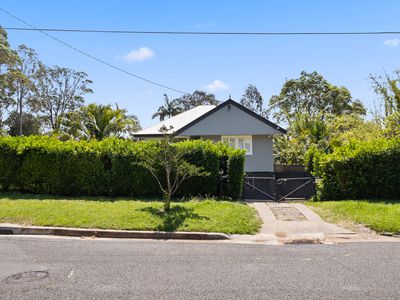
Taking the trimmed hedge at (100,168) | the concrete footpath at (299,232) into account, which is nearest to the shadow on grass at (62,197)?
the trimmed hedge at (100,168)

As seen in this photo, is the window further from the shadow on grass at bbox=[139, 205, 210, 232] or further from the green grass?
the shadow on grass at bbox=[139, 205, 210, 232]

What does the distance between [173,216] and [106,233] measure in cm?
182

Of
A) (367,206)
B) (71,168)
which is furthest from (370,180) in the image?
(71,168)

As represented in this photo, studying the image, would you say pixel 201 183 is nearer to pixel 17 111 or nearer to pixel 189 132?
pixel 189 132

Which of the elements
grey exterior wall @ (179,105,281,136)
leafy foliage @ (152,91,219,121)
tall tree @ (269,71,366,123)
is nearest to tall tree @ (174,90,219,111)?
leafy foliage @ (152,91,219,121)

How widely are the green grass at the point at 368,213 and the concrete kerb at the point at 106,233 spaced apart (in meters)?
3.72

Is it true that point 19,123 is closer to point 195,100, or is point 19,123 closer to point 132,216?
point 195,100

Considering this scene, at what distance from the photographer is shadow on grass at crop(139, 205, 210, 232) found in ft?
29.3

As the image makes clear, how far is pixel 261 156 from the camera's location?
873 inches

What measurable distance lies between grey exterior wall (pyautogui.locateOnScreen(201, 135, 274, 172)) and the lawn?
1093 centimetres

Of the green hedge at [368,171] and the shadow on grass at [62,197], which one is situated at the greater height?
the green hedge at [368,171]

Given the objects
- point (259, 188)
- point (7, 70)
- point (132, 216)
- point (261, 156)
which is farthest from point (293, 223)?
point (7, 70)

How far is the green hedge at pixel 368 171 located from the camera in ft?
40.2

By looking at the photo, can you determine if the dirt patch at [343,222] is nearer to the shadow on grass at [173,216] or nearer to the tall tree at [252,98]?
the shadow on grass at [173,216]
